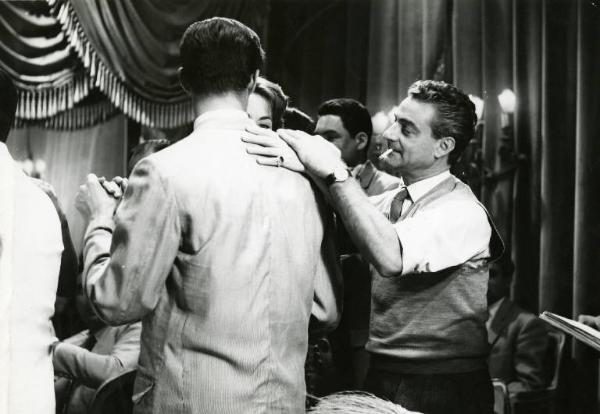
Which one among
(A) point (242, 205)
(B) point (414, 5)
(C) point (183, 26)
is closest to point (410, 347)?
(A) point (242, 205)

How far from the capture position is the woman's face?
2.40 m

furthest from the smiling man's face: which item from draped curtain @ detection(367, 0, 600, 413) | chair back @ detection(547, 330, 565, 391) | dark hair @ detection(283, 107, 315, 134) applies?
chair back @ detection(547, 330, 565, 391)

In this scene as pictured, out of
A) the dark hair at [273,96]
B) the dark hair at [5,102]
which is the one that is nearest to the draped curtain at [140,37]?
the dark hair at [273,96]

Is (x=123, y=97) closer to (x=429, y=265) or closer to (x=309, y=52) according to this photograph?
(x=309, y=52)

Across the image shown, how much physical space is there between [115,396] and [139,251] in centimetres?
131

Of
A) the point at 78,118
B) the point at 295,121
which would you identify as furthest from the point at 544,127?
the point at 78,118

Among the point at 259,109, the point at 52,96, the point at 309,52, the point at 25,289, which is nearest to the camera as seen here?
the point at 25,289

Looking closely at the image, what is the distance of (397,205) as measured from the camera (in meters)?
2.28

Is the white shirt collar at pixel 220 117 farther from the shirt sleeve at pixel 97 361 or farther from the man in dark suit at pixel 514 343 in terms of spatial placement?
the man in dark suit at pixel 514 343

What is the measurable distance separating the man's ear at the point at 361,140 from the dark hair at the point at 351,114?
15 mm

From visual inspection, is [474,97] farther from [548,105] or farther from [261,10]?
[261,10]

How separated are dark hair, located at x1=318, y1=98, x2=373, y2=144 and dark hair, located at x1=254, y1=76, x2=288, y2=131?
117 cm

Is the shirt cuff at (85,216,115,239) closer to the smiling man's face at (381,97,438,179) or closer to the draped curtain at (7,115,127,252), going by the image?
the smiling man's face at (381,97,438,179)

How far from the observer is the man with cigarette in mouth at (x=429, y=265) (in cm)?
195
